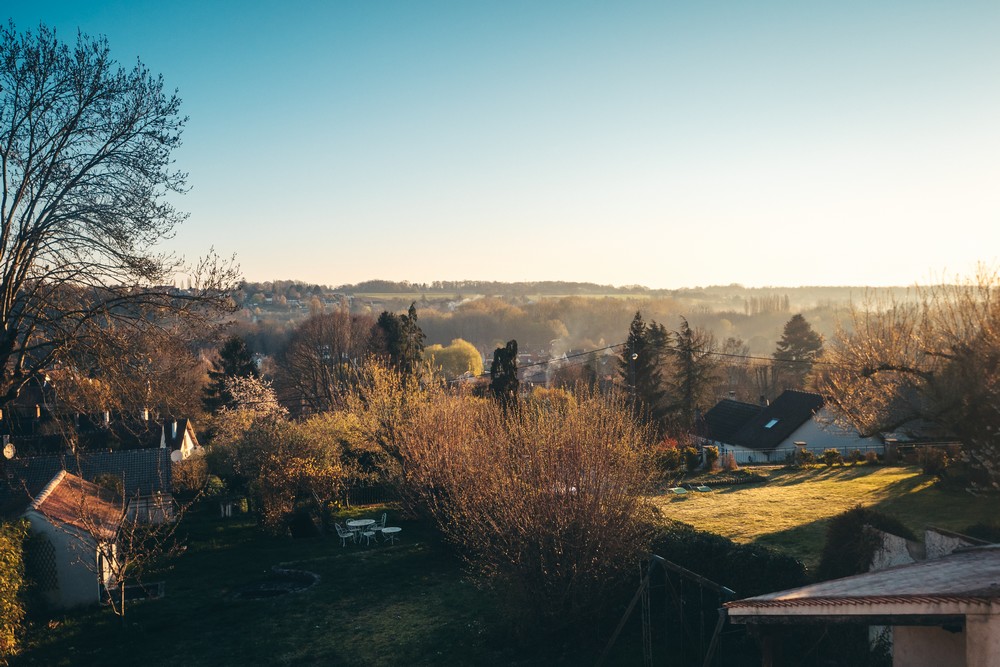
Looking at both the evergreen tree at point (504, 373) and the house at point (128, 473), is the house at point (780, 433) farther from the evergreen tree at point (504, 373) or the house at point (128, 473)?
the house at point (128, 473)

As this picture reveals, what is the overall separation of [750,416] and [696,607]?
3142 centimetres

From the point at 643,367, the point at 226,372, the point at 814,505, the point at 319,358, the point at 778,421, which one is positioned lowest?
the point at 778,421

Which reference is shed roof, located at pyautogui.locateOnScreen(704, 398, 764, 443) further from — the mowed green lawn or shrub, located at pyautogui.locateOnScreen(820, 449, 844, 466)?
the mowed green lawn

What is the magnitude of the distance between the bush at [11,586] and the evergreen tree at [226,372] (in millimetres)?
32668

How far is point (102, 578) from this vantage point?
53.4ft

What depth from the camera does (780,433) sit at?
36.8 metres

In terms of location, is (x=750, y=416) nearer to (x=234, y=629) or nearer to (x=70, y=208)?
(x=234, y=629)

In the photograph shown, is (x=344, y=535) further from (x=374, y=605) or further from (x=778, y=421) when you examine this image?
(x=778, y=421)

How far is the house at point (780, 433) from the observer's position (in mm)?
34812

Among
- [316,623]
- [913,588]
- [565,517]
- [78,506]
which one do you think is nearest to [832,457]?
[565,517]

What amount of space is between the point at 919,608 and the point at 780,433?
34354mm

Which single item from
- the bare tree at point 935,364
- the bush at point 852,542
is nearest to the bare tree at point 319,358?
the bare tree at point 935,364

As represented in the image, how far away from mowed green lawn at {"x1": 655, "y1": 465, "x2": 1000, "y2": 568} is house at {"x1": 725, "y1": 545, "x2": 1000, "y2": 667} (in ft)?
20.1

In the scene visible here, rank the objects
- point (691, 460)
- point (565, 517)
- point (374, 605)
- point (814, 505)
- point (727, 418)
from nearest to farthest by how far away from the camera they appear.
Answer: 1. point (565, 517)
2. point (374, 605)
3. point (814, 505)
4. point (691, 460)
5. point (727, 418)
